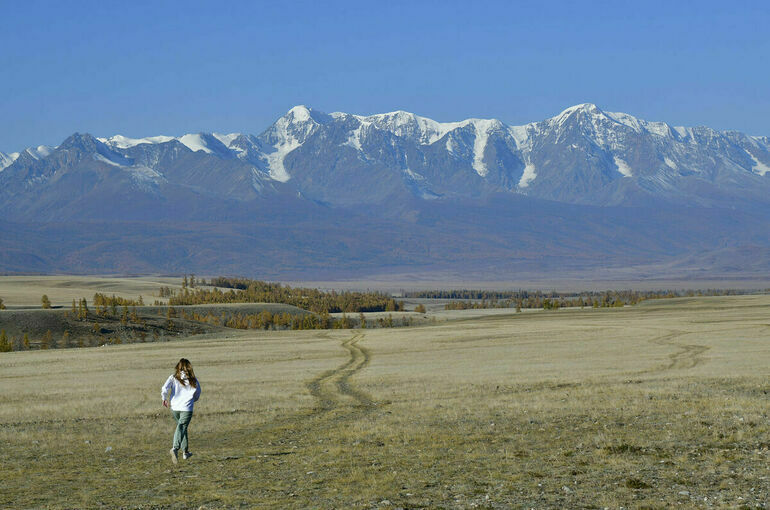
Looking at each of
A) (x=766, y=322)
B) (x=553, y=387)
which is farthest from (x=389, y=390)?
(x=766, y=322)

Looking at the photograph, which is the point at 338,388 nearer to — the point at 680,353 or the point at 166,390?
the point at 166,390

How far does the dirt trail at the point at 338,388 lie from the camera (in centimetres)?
3663

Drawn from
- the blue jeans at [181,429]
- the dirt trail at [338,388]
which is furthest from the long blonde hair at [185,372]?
the dirt trail at [338,388]

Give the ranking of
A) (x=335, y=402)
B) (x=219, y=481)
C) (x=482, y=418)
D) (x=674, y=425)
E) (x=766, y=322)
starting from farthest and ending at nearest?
(x=766, y=322) → (x=335, y=402) → (x=482, y=418) → (x=674, y=425) → (x=219, y=481)

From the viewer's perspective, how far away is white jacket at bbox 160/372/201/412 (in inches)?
931

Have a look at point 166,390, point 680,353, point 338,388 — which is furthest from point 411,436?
point 680,353

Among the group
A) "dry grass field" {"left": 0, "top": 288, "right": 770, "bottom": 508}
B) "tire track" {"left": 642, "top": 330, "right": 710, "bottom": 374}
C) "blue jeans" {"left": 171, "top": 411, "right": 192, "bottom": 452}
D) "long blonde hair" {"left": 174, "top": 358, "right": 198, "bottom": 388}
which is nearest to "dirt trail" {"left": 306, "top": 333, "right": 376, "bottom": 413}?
"dry grass field" {"left": 0, "top": 288, "right": 770, "bottom": 508}

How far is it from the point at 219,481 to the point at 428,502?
5.47 metres

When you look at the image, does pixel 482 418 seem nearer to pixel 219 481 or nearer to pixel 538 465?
pixel 538 465

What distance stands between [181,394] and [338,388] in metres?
19.4

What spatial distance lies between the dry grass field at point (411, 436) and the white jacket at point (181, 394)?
1.51 m

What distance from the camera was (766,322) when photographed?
88.1m

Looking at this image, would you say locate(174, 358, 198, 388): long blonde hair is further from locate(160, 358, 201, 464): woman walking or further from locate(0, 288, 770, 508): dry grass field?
locate(0, 288, 770, 508): dry grass field

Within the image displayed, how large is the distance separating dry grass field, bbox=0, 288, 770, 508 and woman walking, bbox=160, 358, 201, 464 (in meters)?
0.72
